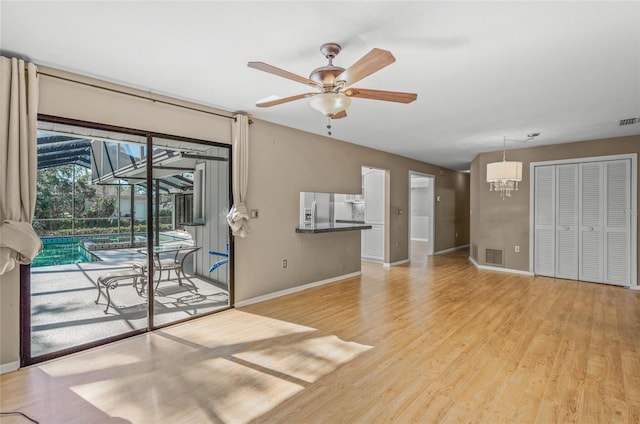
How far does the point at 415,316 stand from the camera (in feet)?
12.5

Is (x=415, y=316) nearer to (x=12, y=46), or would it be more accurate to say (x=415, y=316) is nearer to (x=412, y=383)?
(x=412, y=383)

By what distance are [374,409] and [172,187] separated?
10.3 feet

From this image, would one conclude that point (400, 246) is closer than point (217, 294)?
No

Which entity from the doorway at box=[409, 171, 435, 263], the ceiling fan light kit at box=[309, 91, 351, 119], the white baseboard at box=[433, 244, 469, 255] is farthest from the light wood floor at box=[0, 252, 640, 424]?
the doorway at box=[409, 171, 435, 263]

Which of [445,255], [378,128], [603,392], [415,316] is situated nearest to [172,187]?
[378,128]

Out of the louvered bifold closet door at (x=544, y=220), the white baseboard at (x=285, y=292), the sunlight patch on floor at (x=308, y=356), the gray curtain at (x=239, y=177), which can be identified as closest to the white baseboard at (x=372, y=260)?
the white baseboard at (x=285, y=292)

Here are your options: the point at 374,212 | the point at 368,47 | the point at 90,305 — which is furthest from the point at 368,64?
the point at 374,212

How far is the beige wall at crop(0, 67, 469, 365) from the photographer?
2832 millimetres

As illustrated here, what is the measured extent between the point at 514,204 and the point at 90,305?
7016 mm

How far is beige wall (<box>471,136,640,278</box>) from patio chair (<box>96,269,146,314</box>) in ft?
20.6

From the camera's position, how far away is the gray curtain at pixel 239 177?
398cm

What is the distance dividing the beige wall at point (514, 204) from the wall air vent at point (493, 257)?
8 cm

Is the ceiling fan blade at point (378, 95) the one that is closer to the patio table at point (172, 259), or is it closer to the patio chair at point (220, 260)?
the patio table at point (172, 259)

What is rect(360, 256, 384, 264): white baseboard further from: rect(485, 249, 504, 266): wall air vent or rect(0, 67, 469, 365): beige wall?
rect(485, 249, 504, 266): wall air vent
